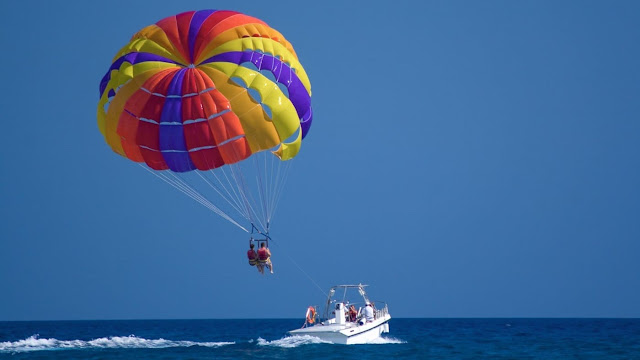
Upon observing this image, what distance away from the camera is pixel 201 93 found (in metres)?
20.7

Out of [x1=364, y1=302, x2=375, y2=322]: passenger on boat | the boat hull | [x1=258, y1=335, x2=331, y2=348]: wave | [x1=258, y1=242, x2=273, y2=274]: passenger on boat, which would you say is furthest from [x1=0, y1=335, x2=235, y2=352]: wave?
[x1=258, y1=242, x2=273, y2=274]: passenger on boat

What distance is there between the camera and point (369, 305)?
90.2ft

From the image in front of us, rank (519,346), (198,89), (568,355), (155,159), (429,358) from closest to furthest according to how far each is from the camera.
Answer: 1. (198,89)
2. (155,159)
3. (429,358)
4. (568,355)
5. (519,346)

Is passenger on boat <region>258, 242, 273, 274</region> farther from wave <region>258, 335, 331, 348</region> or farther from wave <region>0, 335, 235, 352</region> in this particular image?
wave <region>0, 335, 235, 352</region>

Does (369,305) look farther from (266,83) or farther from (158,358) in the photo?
(266,83)

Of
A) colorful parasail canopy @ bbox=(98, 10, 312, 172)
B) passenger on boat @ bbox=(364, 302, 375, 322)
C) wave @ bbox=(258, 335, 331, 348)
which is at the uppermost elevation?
colorful parasail canopy @ bbox=(98, 10, 312, 172)

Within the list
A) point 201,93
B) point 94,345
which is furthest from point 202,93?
point 94,345

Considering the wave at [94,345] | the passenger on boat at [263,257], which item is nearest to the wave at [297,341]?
the wave at [94,345]

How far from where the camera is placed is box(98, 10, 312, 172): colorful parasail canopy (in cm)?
2091

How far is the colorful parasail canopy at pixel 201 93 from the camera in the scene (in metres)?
20.9

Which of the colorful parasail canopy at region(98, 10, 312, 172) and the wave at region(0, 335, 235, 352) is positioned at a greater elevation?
the colorful parasail canopy at region(98, 10, 312, 172)

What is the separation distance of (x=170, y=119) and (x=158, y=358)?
7.29 m

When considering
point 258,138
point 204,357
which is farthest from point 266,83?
point 204,357

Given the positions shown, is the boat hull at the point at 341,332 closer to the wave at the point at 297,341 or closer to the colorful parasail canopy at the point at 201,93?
the wave at the point at 297,341
